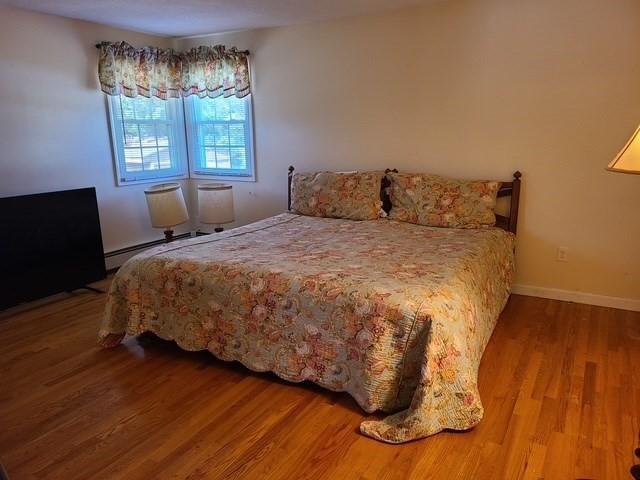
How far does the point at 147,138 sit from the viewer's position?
4.51 metres

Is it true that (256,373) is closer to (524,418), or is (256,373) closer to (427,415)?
(427,415)

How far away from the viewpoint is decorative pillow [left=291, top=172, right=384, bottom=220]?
3.68 meters

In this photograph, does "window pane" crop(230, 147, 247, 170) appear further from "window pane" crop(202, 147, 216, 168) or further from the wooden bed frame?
the wooden bed frame

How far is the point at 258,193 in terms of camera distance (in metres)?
4.63

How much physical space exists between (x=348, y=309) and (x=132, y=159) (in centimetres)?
319

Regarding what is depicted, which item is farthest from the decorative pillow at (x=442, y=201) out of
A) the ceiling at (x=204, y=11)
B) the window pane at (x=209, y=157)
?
the window pane at (x=209, y=157)

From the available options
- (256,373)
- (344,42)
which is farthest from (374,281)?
(344,42)

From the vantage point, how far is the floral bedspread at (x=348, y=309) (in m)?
1.93

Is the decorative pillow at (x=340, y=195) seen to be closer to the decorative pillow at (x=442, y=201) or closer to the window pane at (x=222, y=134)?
the decorative pillow at (x=442, y=201)

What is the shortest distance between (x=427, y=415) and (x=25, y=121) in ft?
11.7

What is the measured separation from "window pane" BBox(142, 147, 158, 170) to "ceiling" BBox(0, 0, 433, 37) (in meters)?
1.11

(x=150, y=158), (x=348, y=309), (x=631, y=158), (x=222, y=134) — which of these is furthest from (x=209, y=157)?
(x=631, y=158)

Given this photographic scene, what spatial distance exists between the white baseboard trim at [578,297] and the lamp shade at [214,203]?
2.59m

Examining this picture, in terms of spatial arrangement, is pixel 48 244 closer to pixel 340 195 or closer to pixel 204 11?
pixel 204 11
